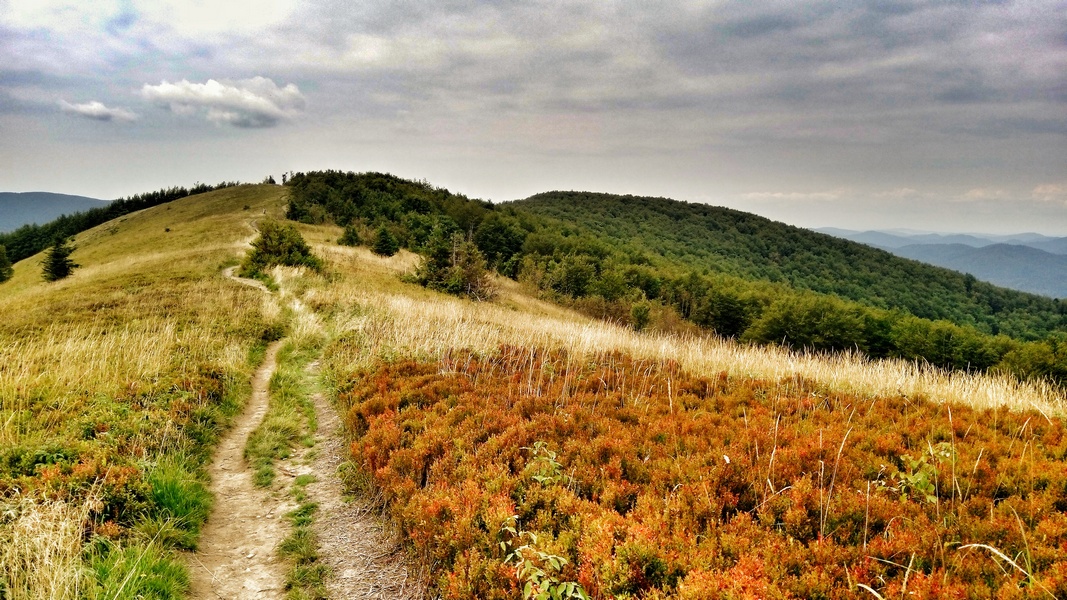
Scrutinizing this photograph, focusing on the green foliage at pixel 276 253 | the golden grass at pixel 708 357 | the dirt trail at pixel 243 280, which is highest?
the green foliage at pixel 276 253

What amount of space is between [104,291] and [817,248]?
174 metres

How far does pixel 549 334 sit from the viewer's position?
50.7 ft

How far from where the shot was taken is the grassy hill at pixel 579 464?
3.79 metres

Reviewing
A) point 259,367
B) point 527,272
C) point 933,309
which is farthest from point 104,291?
point 933,309

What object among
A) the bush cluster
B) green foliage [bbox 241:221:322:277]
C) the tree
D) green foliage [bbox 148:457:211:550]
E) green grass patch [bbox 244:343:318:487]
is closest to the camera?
the bush cluster

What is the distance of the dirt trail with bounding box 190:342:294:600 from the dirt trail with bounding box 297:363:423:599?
0.50 meters

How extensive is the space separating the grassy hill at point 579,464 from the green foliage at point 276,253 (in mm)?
15206

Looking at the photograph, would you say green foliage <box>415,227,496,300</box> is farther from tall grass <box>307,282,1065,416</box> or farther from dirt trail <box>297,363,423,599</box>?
dirt trail <box>297,363,423,599</box>

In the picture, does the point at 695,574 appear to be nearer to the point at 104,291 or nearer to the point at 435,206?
the point at 104,291

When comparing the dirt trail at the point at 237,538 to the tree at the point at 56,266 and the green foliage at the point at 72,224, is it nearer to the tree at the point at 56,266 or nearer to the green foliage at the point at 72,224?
the tree at the point at 56,266

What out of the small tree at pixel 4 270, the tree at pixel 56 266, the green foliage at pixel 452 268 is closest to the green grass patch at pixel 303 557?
the green foliage at pixel 452 268

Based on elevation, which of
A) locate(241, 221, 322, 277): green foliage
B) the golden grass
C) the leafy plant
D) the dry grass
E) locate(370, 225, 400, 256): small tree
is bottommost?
the dry grass

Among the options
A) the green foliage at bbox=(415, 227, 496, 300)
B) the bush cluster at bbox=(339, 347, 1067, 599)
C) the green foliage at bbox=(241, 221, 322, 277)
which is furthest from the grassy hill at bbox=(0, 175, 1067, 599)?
the green foliage at bbox=(415, 227, 496, 300)

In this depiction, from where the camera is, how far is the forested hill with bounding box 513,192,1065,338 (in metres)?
105
